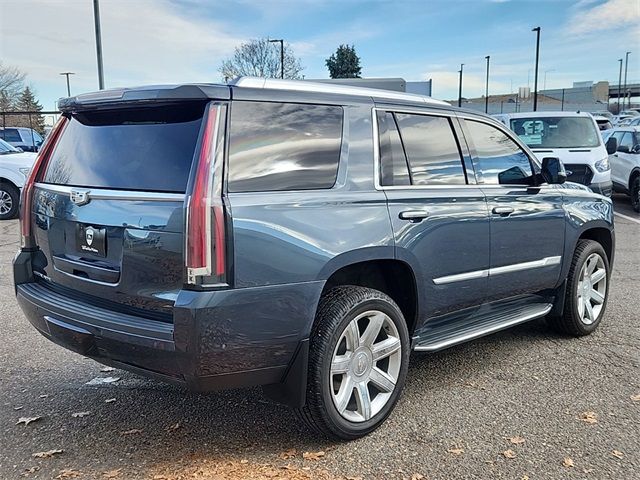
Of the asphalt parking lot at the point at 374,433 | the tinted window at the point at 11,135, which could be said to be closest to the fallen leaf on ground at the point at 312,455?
the asphalt parking lot at the point at 374,433

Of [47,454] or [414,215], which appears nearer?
[47,454]

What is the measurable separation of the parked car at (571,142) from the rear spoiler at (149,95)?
8831 millimetres

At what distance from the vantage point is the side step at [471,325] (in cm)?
374

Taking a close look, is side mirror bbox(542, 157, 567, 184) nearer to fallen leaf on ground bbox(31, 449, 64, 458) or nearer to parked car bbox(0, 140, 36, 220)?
Result: fallen leaf on ground bbox(31, 449, 64, 458)

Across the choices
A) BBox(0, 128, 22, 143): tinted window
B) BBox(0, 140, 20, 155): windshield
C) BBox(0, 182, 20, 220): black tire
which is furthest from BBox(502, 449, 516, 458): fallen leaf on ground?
BBox(0, 128, 22, 143): tinted window

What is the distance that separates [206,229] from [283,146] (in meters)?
0.67

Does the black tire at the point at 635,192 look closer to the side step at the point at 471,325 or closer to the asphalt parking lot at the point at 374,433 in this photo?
the asphalt parking lot at the point at 374,433

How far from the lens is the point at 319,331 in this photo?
3.05m

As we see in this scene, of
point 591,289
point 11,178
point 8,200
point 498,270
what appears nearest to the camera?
point 498,270

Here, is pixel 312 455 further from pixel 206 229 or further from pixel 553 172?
pixel 553 172

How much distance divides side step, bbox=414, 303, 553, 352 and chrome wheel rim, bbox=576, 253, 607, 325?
1.67ft

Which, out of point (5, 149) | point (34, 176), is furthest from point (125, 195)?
point (5, 149)

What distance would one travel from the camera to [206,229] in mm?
2604

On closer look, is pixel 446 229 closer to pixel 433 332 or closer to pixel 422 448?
pixel 433 332
